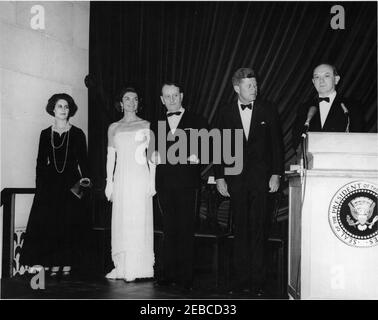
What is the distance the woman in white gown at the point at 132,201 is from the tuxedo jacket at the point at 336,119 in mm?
1326

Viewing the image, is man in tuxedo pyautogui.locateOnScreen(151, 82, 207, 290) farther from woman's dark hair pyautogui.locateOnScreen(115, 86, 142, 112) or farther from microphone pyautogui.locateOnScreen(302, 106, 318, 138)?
microphone pyautogui.locateOnScreen(302, 106, 318, 138)

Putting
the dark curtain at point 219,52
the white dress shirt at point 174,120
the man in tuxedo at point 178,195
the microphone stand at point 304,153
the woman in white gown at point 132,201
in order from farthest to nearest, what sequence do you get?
the dark curtain at point 219,52
the woman in white gown at point 132,201
the white dress shirt at point 174,120
the man in tuxedo at point 178,195
the microphone stand at point 304,153

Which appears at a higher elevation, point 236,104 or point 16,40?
point 16,40

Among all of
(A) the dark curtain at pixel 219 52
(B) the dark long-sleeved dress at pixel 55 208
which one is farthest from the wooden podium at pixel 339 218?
(B) the dark long-sleeved dress at pixel 55 208

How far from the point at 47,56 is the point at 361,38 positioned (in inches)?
123

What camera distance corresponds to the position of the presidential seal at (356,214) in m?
2.90

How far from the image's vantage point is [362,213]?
2.91 m

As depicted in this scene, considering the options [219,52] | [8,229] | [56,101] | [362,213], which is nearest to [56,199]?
[8,229]

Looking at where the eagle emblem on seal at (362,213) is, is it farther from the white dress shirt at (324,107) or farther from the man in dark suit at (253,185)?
the white dress shirt at (324,107)

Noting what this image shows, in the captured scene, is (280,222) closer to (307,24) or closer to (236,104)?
(236,104)

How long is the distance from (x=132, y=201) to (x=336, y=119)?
5.86ft

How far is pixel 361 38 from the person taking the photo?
4633mm

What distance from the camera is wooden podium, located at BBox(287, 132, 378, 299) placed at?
2.89 m
